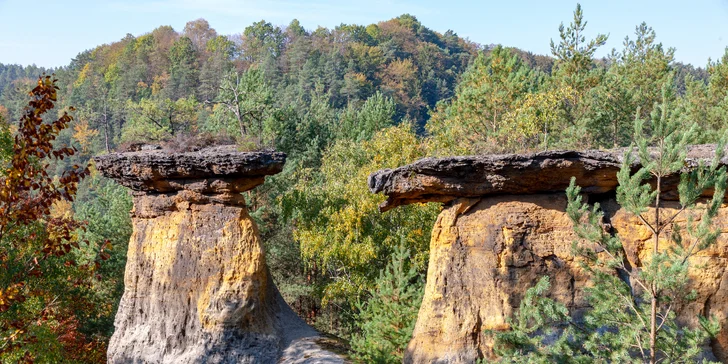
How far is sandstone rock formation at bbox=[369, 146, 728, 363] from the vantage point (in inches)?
473

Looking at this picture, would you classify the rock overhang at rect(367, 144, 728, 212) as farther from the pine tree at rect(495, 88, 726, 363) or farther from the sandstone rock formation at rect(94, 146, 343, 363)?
the sandstone rock formation at rect(94, 146, 343, 363)

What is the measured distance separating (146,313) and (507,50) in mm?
26406

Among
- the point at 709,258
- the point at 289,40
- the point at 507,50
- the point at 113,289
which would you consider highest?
the point at 289,40

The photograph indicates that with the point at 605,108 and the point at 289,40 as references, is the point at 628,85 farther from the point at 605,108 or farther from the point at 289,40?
the point at 289,40

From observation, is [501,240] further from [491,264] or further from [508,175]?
[508,175]

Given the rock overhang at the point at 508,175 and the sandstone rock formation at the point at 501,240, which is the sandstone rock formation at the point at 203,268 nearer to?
the sandstone rock formation at the point at 501,240

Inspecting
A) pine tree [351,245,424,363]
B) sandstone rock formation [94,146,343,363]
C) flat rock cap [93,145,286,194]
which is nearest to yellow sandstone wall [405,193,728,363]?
pine tree [351,245,424,363]

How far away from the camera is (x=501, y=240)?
42.1ft

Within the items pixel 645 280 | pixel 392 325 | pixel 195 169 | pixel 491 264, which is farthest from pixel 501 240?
pixel 195 169

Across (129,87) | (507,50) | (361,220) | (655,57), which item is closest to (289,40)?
(129,87)

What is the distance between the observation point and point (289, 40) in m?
103

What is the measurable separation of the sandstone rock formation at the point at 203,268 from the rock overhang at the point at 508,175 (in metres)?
4.23

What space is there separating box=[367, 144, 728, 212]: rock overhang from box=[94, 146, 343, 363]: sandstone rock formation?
13.9ft

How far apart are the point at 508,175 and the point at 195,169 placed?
7417 mm
